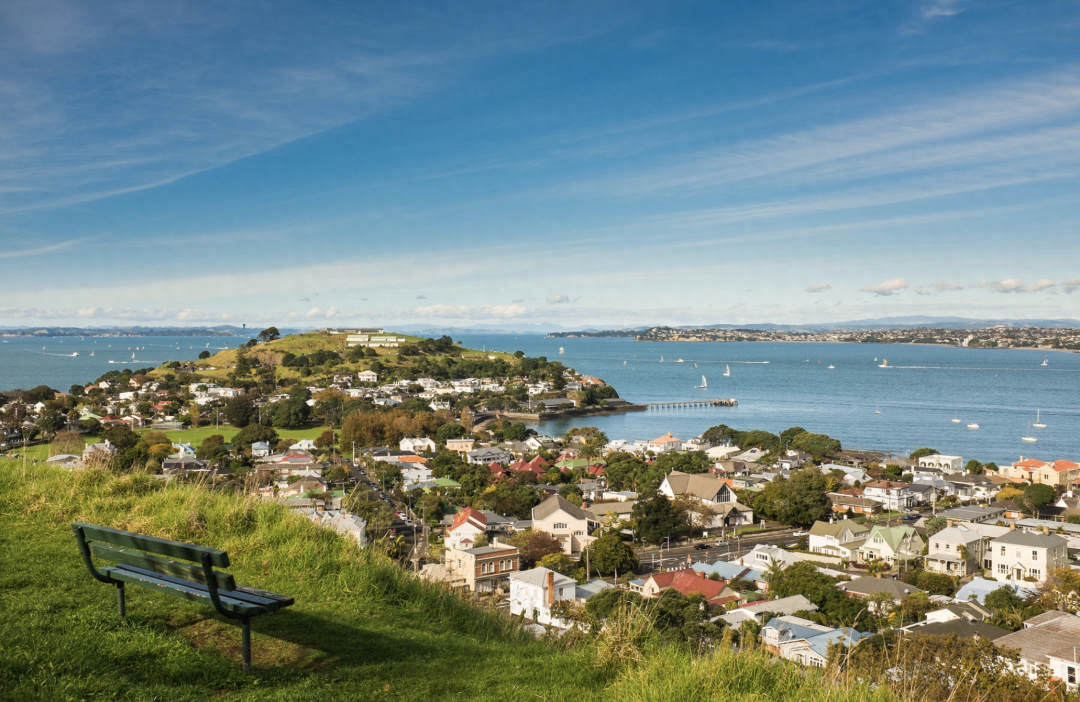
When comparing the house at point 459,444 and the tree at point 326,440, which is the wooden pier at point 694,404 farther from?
the tree at point 326,440

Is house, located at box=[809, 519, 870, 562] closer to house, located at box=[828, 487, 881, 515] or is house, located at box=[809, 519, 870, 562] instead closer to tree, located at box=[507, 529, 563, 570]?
house, located at box=[828, 487, 881, 515]

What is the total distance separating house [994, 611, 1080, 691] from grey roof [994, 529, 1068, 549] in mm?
7799

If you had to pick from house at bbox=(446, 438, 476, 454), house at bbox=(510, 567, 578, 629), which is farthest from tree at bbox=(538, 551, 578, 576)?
house at bbox=(446, 438, 476, 454)

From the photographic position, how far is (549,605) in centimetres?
1304

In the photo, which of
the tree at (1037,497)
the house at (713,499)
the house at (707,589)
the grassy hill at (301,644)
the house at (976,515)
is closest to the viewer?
the grassy hill at (301,644)

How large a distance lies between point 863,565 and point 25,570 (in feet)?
66.5

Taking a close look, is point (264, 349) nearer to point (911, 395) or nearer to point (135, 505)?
point (911, 395)

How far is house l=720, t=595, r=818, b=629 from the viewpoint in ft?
41.4

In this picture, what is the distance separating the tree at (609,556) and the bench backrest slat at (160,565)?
1477 centimetres

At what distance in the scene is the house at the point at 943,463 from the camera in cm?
3294

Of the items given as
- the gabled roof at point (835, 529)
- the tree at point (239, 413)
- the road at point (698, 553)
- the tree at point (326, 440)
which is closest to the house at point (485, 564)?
the road at point (698, 553)

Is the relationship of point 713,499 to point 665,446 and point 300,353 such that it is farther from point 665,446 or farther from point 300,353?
point 300,353

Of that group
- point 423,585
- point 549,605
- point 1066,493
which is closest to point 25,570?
point 423,585

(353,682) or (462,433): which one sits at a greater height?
(353,682)
